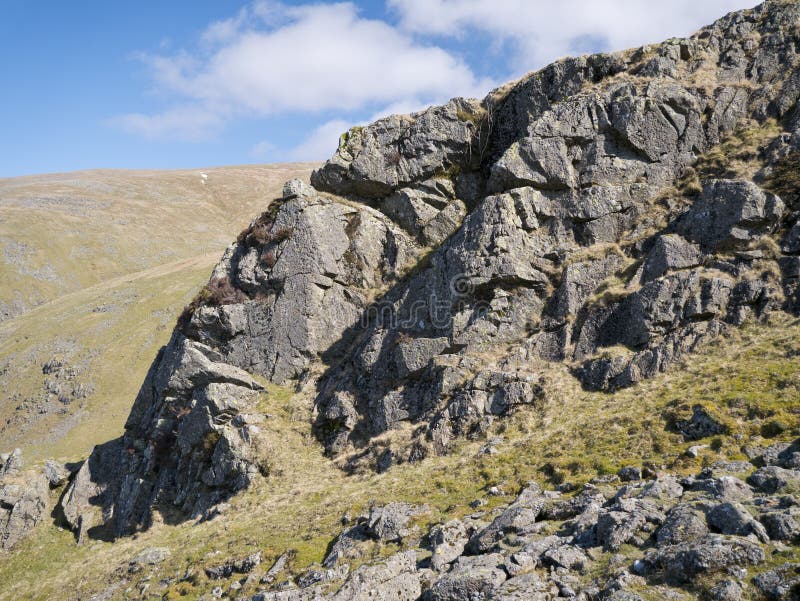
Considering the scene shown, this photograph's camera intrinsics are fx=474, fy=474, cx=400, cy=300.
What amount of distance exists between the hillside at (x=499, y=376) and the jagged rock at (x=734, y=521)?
0.06 meters

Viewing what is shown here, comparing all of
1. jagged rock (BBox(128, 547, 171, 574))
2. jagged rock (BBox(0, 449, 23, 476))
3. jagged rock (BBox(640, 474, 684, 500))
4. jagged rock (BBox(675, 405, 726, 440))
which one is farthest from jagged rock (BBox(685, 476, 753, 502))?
jagged rock (BBox(0, 449, 23, 476))

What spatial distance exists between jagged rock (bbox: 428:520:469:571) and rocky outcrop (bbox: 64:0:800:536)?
438 inches

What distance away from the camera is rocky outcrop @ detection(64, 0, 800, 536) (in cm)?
3044

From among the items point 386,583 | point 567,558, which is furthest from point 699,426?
point 386,583

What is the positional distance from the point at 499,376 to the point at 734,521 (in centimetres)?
1905

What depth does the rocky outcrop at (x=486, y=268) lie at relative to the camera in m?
30.4

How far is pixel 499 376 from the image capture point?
3134 centimetres

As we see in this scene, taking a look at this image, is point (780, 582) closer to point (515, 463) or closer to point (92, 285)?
point (515, 463)

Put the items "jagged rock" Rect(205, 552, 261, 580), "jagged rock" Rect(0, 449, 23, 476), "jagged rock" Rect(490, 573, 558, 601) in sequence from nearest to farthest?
"jagged rock" Rect(490, 573, 558, 601), "jagged rock" Rect(205, 552, 261, 580), "jagged rock" Rect(0, 449, 23, 476)

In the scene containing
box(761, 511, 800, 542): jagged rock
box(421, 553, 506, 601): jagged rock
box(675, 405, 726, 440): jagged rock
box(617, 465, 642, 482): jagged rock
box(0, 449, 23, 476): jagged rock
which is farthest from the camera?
box(0, 449, 23, 476): jagged rock

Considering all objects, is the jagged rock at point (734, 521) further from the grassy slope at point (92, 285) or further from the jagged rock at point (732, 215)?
the grassy slope at point (92, 285)

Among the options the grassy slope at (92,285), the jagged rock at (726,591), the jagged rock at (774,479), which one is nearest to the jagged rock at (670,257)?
the jagged rock at (774,479)

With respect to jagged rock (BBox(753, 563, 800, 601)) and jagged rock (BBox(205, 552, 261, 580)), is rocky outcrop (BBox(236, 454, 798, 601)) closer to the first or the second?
jagged rock (BBox(753, 563, 800, 601))

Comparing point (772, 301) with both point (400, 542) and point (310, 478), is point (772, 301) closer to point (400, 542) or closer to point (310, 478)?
point (400, 542)
